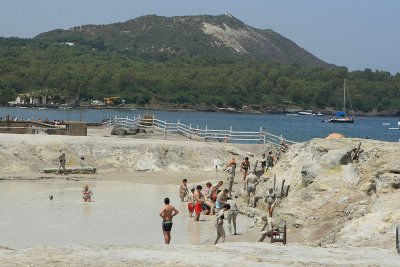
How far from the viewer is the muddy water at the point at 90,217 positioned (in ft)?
79.4

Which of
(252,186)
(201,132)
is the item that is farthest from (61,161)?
(201,132)

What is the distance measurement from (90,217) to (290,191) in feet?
22.6

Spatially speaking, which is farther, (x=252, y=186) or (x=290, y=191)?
(x=252, y=186)

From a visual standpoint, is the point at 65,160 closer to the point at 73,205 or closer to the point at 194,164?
the point at 194,164

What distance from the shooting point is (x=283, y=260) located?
17.0 meters

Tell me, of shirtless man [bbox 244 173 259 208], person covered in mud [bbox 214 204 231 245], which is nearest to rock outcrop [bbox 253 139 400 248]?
shirtless man [bbox 244 173 259 208]

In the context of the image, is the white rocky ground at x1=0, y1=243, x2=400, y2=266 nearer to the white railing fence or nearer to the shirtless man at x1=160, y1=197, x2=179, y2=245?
the shirtless man at x1=160, y1=197, x2=179, y2=245

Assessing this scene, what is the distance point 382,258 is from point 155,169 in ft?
88.3

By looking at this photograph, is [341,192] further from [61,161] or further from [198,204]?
[61,161]

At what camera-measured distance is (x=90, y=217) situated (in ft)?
92.5

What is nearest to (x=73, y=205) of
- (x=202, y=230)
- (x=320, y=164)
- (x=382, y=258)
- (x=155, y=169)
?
(x=202, y=230)

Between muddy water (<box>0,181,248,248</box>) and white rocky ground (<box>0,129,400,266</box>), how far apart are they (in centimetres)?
231

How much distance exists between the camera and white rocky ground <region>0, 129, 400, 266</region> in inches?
663

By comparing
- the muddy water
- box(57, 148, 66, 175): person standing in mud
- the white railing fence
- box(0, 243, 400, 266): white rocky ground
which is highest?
box(0, 243, 400, 266): white rocky ground
